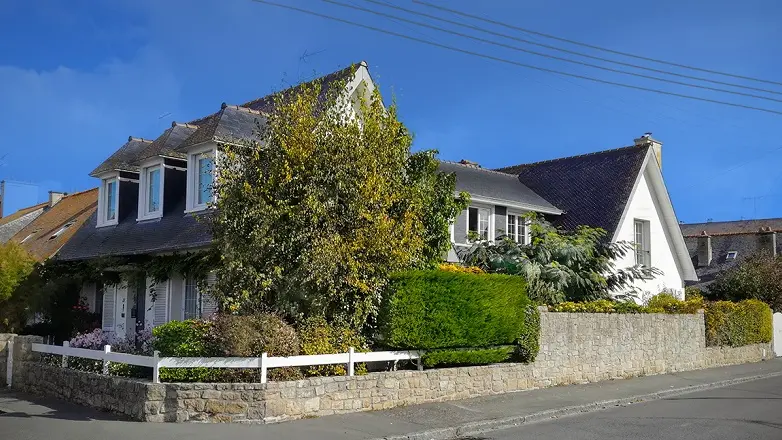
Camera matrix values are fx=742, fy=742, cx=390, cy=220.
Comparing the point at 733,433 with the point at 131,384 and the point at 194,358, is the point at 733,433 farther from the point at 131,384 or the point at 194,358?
the point at 131,384

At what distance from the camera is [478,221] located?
2439cm

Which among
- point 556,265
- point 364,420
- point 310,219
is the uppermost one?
point 310,219

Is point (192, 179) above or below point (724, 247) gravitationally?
above

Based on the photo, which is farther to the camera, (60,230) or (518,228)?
(60,230)

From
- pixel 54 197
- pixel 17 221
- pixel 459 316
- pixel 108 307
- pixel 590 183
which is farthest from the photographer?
pixel 54 197

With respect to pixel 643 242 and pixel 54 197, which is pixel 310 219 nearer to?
pixel 643 242

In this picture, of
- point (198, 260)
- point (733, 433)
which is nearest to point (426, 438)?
point (733, 433)

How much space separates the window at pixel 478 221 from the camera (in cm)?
2422

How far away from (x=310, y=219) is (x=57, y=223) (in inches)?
875

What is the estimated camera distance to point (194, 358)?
452 inches

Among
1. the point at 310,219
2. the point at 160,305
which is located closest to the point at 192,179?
the point at 160,305

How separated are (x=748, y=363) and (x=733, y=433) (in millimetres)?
15403

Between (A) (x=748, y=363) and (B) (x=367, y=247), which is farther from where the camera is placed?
(A) (x=748, y=363)

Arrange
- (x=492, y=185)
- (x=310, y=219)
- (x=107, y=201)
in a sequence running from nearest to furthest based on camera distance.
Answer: (x=310, y=219)
(x=107, y=201)
(x=492, y=185)
